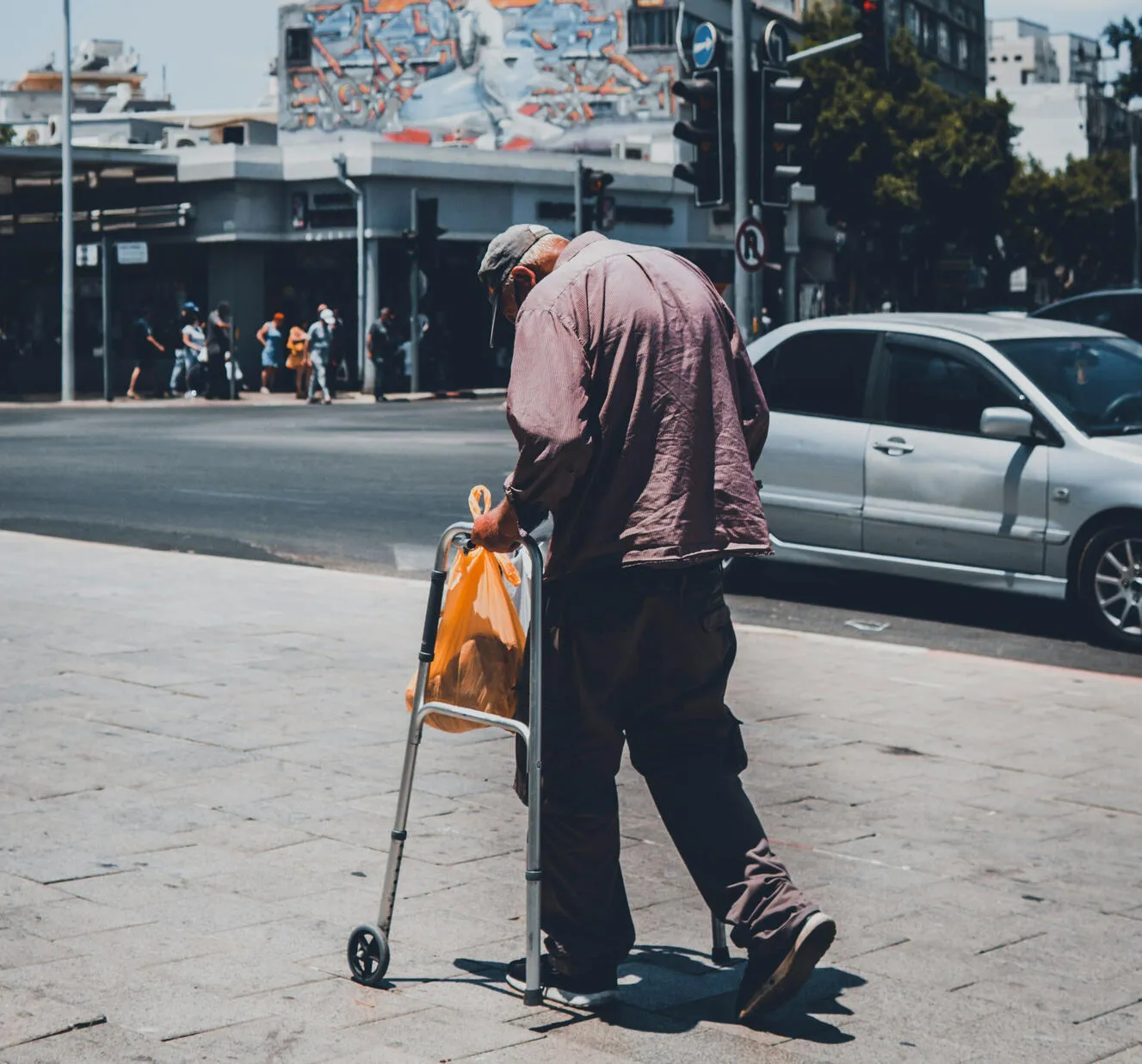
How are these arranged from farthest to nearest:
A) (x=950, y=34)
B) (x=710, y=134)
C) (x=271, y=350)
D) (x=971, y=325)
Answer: (x=950, y=34), (x=271, y=350), (x=710, y=134), (x=971, y=325)

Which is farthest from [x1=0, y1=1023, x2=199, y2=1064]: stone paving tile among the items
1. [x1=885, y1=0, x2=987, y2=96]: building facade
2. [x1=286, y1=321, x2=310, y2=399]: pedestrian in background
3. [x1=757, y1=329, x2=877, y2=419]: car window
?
[x1=885, y1=0, x2=987, y2=96]: building facade

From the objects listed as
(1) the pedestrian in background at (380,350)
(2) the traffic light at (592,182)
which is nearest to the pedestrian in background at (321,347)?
(1) the pedestrian in background at (380,350)

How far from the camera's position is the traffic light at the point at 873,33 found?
19844mm

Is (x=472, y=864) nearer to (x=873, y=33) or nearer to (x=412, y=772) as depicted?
(x=412, y=772)

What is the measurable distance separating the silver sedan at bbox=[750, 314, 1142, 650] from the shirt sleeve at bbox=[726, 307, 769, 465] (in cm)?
540

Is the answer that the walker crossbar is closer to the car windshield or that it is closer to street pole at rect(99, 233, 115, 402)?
the car windshield

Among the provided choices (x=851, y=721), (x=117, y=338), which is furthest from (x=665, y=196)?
(x=851, y=721)

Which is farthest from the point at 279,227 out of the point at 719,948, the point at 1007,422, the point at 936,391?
the point at 719,948

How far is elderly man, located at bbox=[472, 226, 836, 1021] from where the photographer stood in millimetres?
3736

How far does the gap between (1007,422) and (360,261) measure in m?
33.2

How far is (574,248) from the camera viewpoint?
12.9ft

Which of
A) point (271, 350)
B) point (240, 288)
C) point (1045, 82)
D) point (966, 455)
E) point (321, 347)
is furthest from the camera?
point (1045, 82)

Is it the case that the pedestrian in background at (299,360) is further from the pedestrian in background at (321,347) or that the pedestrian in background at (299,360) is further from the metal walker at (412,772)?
the metal walker at (412,772)

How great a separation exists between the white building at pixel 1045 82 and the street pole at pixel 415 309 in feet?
255
